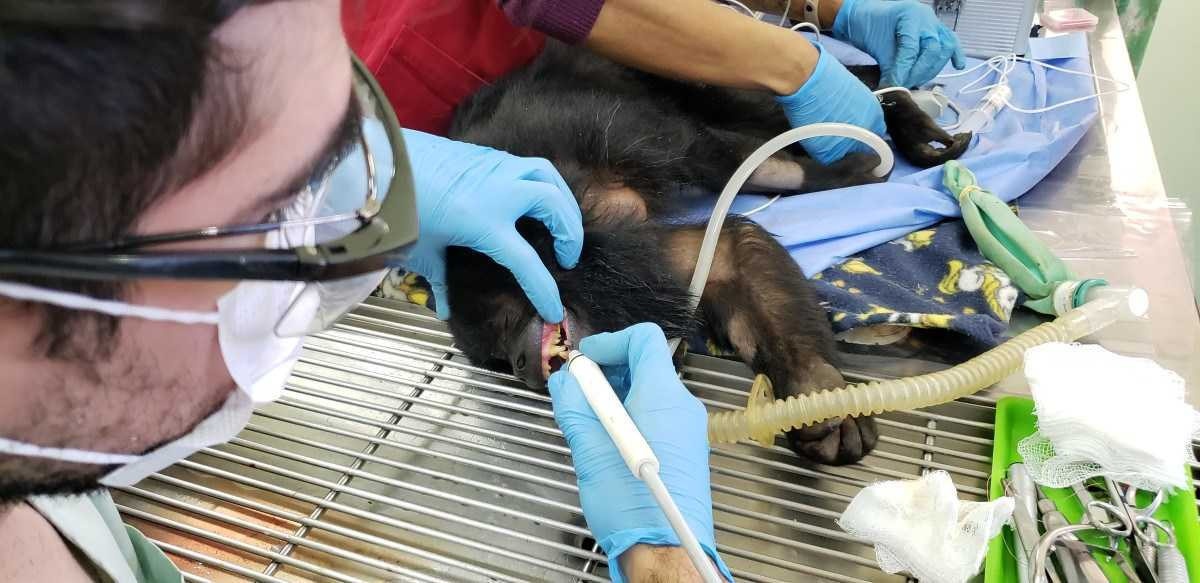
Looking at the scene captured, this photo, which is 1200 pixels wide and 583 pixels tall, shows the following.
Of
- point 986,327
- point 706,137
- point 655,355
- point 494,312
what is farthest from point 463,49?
point 986,327

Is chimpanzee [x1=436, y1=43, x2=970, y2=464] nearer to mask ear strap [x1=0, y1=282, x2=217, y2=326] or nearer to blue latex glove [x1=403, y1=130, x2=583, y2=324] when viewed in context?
blue latex glove [x1=403, y1=130, x2=583, y2=324]

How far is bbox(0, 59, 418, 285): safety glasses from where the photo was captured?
13.8 inches

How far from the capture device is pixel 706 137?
1463 mm

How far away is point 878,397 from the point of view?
2.51 feet

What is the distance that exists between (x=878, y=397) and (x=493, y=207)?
49 centimetres

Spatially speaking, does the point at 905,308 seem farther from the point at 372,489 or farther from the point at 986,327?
the point at 372,489

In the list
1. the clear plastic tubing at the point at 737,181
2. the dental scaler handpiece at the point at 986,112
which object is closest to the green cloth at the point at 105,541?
the clear plastic tubing at the point at 737,181

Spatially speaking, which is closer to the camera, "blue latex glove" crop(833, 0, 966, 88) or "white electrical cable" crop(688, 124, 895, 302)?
"white electrical cable" crop(688, 124, 895, 302)

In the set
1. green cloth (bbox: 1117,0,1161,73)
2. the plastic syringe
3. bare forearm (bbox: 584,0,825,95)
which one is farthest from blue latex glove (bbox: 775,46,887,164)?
green cloth (bbox: 1117,0,1161,73)

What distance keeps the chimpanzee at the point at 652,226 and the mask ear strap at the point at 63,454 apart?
1.71 feet

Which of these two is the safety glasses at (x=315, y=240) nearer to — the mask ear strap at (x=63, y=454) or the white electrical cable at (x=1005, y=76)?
the mask ear strap at (x=63, y=454)

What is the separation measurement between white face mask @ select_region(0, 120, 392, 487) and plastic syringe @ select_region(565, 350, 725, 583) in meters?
0.24

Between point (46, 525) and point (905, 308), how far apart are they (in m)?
0.98

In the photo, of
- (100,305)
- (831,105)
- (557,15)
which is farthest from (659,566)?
(831,105)
